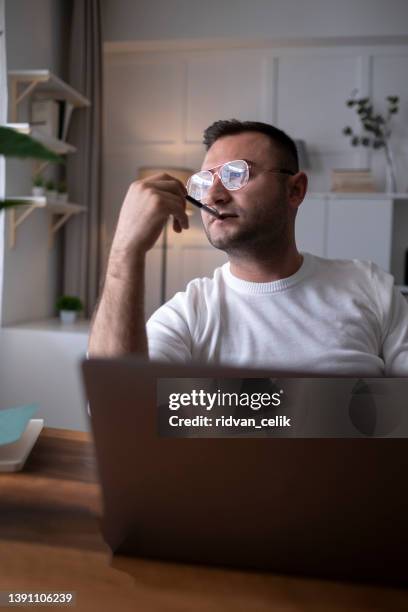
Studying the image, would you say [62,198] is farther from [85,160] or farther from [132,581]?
[132,581]

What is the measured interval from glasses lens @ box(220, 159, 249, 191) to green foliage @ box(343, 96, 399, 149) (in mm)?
2284

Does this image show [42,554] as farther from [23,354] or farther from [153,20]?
[153,20]

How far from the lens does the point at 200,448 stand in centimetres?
53

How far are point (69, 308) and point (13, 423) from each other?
8.00 feet

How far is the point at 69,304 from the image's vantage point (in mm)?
3324

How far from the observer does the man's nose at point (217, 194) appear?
4.58 ft

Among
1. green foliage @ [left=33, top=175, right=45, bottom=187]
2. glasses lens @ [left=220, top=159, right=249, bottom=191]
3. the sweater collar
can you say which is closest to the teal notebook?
the sweater collar

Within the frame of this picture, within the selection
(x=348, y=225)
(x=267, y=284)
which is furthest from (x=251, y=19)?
(x=267, y=284)

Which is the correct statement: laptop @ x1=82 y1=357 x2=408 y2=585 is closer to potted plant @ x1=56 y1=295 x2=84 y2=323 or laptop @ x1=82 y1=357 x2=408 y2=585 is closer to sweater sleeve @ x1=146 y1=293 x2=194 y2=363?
sweater sleeve @ x1=146 y1=293 x2=194 y2=363

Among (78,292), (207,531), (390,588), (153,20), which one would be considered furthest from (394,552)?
(153,20)

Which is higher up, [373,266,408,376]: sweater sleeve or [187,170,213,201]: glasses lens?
[187,170,213,201]: glasses lens

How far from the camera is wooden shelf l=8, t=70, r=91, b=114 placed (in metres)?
2.90

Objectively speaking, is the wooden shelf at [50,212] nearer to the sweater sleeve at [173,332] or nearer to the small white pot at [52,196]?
the small white pot at [52,196]

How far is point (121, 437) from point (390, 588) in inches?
11.1
